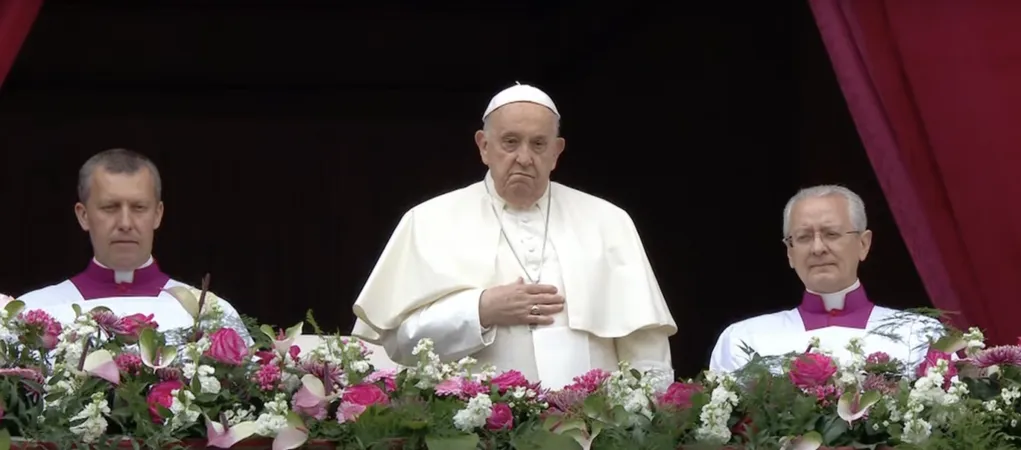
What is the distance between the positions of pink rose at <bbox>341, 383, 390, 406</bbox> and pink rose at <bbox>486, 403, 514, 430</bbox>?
0.18 m

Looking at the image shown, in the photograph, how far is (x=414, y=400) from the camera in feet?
10.1

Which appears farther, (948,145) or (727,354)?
(948,145)

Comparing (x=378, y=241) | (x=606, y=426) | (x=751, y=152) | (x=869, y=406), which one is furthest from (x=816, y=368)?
(x=378, y=241)

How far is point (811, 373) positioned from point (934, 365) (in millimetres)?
228

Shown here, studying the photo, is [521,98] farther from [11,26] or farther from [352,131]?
[352,131]

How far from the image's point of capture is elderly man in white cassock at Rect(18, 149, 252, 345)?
13.9 feet

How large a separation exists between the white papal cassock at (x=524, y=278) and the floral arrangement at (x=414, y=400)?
0.80 metres

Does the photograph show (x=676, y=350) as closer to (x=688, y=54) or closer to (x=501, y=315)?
(x=688, y=54)

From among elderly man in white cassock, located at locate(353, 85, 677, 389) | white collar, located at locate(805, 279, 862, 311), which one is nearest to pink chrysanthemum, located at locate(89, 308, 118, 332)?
elderly man in white cassock, located at locate(353, 85, 677, 389)

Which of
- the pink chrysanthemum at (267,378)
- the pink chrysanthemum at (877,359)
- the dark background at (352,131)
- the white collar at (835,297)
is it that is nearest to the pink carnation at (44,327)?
the pink chrysanthemum at (267,378)

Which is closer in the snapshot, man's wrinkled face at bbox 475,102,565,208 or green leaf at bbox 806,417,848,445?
green leaf at bbox 806,417,848,445

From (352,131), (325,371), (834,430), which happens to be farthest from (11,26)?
(352,131)

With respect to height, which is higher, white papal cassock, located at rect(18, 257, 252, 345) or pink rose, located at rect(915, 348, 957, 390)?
white papal cassock, located at rect(18, 257, 252, 345)

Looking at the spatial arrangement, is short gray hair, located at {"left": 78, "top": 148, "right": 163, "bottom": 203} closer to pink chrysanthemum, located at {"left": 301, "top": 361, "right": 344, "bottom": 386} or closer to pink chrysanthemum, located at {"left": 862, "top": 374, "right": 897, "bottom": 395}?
pink chrysanthemum, located at {"left": 301, "top": 361, "right": 344, "bottom": 386}
